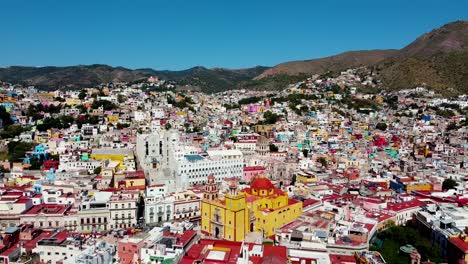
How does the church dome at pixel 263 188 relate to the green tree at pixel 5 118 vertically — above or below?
below

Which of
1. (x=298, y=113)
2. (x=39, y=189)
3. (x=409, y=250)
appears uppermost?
(x=298, y=113)

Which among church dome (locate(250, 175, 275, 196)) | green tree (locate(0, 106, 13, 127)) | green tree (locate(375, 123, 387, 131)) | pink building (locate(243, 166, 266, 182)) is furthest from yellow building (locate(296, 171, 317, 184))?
green tree (locate(0, 106, 13, 127))

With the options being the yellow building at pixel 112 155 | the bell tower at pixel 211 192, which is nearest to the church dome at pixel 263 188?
the bell tower at pixel 211 192

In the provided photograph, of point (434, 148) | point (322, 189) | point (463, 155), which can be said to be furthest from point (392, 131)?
point (322, 189)

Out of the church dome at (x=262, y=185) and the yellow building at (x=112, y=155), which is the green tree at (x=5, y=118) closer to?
the yellow building at (x=112, y=155)

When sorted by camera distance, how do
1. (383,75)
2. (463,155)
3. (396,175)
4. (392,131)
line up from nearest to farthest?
(396,175), (463,155), (392,131), (383,75)

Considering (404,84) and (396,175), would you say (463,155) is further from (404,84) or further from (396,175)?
(404,84)

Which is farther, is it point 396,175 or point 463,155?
point 463,155

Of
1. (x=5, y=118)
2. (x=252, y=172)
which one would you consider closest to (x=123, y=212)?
(x=252, y=172)
